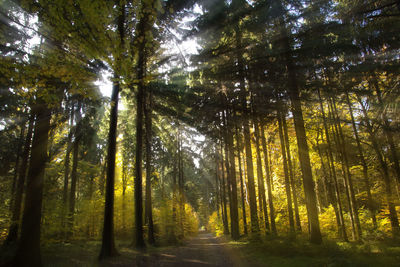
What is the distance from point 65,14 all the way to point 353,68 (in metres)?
11.6

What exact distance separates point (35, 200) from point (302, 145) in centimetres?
1070

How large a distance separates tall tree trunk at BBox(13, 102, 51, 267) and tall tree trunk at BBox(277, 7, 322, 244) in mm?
10223

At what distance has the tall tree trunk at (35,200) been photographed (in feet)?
24.5

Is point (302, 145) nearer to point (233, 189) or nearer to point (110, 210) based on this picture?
point (233, 189)

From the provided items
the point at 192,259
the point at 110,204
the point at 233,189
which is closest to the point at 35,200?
the point at 110,204

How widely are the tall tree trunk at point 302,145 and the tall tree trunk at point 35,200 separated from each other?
10223mm

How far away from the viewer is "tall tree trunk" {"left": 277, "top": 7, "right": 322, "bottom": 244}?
9.45 metres

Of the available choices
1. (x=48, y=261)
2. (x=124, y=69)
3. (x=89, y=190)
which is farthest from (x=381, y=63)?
(x=89, y=190)

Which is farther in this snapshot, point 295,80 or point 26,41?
point 295,80

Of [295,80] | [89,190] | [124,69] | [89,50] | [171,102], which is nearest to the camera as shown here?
[89,50]

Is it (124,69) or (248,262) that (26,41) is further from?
(248,262)

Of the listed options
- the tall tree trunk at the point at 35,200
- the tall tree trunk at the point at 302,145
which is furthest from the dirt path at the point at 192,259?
the tall tree trunk at the point at 35,200

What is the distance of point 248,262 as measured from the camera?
850 centimetres

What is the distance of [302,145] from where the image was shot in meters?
10.2
